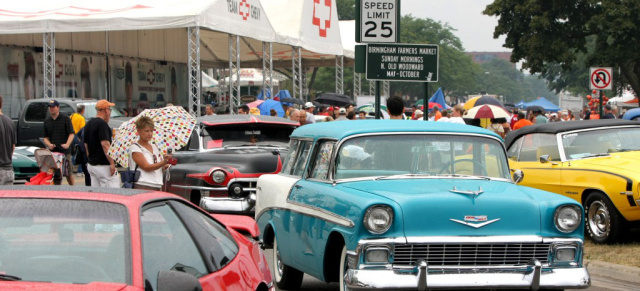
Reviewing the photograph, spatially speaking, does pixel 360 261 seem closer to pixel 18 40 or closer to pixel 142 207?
pixel 142 207

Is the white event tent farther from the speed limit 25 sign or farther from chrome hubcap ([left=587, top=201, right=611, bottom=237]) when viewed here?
chrome hubcap ([left=587, top=201, right=611, bottom=237])

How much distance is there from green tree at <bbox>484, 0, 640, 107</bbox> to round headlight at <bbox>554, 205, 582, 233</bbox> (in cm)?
4293

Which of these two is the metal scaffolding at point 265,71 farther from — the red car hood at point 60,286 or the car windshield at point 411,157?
Result: the red car hood at point 60,286

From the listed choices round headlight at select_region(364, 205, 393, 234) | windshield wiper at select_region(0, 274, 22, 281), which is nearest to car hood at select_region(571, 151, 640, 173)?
round headlight at select_region(364, 205, 393, 234)

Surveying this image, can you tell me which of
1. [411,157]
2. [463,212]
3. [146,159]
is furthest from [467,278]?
[146,159]

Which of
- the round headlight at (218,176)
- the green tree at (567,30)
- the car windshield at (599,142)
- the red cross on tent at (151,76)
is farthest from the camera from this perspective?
the green tree at (567,30)

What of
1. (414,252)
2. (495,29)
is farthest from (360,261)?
(495,29)

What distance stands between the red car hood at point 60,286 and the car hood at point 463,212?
3271 mm

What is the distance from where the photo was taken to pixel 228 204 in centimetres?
1295

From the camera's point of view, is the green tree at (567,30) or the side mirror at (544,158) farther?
the green tree at (567,30)

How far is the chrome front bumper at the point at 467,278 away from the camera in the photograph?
23.2ft

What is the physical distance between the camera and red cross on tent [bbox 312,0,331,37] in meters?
39.5

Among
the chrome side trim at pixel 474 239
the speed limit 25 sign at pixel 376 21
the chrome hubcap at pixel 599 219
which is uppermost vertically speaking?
the speed limit 25 sign at pixel 376 21

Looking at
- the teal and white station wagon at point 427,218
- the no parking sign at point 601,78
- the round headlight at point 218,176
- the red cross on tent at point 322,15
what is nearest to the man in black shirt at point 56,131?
the round headlight at point 218,176
